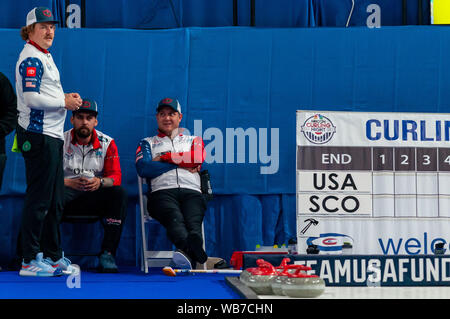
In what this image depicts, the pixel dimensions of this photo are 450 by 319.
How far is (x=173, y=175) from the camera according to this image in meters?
4.12

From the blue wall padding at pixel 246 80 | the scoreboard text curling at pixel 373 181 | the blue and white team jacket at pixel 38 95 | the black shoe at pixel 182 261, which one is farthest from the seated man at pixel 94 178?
the scoreboard text curling at pixel 373 181

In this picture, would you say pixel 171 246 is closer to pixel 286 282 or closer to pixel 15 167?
pixel 15 167

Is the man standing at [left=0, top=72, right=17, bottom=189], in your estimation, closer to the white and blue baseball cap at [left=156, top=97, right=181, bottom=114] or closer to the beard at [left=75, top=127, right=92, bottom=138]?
the beard at [left=75, top=127, right=92, bottom=138]

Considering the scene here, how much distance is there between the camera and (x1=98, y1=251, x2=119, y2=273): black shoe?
3.84m

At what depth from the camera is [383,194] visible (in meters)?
3.61

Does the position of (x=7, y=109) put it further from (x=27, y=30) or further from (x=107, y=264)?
(x=107, y=264)

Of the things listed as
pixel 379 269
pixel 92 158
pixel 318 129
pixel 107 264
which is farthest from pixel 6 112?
pixel 379 269

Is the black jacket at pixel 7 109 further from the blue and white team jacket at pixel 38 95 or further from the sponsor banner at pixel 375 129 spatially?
the sponsor banner at pixel 375 129

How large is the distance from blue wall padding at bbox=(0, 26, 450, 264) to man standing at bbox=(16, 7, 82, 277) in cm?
117

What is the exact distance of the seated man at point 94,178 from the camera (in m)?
3.96

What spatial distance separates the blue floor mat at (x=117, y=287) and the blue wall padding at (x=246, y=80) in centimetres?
98

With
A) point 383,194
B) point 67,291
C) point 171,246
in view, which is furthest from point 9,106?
point 383,194

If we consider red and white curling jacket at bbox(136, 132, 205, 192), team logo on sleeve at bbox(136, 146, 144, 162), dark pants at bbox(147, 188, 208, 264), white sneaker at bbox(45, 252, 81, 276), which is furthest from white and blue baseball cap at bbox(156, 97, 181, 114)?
white sneaker at bbox(45, 252, 81, 276)

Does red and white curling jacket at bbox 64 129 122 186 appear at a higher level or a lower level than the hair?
lower
